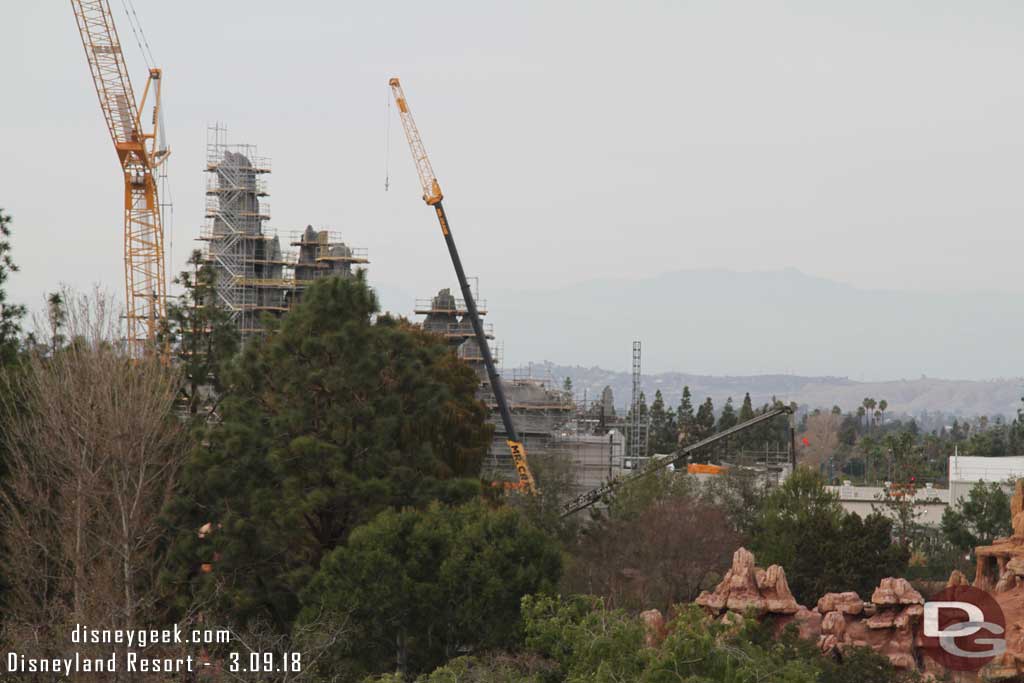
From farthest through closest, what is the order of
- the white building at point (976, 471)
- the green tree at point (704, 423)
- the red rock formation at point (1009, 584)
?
the green tree at point (704, 423)
the white building at point (976, 471)
the red rock formation at point (1009, 584)

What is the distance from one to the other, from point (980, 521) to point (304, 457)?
26.6 m

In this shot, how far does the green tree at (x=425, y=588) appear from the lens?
23.1 meters

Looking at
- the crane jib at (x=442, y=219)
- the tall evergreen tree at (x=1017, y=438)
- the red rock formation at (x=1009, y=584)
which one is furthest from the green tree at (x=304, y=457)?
the tall evergreen tree at (x=1017, y=438)

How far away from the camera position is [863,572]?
34.7m

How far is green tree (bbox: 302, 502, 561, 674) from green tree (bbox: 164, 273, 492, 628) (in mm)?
2097

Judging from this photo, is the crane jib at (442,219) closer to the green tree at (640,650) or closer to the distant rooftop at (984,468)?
the distant rooftop at (984,468)

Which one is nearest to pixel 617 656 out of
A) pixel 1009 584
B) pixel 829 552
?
pixel 1009 584

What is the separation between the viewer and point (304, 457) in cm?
2614

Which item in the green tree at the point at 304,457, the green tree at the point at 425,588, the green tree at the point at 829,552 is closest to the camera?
the green tree at the point at 425,588

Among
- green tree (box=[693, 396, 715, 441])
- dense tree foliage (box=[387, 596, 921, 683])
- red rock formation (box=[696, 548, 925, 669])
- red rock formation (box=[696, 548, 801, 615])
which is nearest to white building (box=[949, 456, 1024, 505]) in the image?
red rock formation (box=[696, 548, 925, 669])

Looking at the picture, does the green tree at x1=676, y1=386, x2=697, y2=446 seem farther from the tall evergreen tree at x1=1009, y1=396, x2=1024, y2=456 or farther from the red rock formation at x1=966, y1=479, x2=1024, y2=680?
the red rock formation at x1=966, y1=479, x2=1024, y2=680

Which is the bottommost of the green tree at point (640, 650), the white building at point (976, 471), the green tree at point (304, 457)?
the white building at point (976, 471)

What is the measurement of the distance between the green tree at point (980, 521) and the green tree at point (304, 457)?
22.8m

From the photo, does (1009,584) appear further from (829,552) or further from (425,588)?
(425,588)
